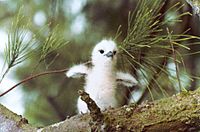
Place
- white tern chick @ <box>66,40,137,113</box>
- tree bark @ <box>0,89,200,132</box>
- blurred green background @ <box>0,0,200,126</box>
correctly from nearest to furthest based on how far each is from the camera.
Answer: tree bark @ <box>0,89,200,132</box> < white tern chick @ <box>66,40,137,113</box> < blurred green background @ <box>0,0,200,126</box>

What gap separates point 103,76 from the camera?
0.98 meters

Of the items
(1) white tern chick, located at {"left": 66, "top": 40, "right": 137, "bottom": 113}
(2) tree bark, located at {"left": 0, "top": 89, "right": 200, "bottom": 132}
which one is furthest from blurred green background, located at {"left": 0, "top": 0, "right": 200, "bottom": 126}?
(2) tree bark, located at {"left": 0, "top": 89, "right": 200, "bottom": 132}

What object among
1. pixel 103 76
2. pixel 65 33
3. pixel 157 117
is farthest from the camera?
pixel 65 33

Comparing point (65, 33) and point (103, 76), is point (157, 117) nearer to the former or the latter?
point (103, 76)

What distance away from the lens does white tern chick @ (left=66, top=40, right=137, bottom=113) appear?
954 millimetres

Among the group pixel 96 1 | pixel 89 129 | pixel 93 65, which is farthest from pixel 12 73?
pixel 89 129

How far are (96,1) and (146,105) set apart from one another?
2.70 feet

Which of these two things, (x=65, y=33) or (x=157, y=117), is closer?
(x=157, y=117)

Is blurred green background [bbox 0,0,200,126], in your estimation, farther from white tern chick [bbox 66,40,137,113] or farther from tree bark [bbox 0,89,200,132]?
tree bark [bbox 0,89,200,132]

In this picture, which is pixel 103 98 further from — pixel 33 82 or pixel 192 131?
pixel 33 82

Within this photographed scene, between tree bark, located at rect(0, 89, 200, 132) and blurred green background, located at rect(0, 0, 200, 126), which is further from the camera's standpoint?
blurred green background, located at rect(0, 0, 200, 126)

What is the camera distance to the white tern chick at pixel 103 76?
95cm

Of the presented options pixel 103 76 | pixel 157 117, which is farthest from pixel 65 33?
pixel 157 117

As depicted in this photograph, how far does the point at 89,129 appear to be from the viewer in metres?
0.77
